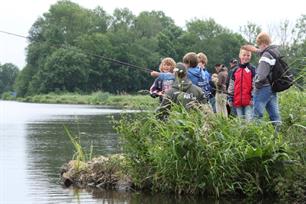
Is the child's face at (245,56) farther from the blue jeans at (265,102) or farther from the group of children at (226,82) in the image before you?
the blue jeans at (265,102)

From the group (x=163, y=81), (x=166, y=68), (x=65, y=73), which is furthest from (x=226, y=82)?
(x=65, y=73)

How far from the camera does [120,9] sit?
5340 inches

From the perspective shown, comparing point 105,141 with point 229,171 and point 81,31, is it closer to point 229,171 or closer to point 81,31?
point 229,171

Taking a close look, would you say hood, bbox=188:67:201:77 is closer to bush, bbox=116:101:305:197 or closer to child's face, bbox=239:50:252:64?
child's face, bbox=239:50:252:64

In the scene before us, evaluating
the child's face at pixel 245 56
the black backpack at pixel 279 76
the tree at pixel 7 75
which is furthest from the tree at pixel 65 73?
the black backpack at pixel 279 76

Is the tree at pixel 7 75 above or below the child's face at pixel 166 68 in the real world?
above

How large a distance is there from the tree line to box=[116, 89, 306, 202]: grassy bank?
86.1 m

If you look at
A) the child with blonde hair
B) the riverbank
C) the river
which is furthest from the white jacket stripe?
the river

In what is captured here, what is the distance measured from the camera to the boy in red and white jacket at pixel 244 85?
31.4 feet

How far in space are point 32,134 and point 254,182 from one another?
11.6 m

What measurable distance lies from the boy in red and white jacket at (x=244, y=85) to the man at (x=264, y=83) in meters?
0.47

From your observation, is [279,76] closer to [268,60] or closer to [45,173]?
[268,60]

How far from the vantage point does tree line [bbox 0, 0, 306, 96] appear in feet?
341

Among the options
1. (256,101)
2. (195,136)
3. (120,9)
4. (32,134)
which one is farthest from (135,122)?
(120,9)
